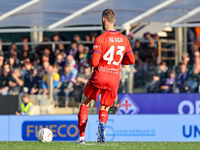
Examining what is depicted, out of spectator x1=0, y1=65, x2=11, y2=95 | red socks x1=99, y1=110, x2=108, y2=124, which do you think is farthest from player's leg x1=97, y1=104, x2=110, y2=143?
spectator x1=0, y1=65, x2=11, y2=95

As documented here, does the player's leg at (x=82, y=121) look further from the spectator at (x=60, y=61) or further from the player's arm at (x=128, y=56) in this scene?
the spectator at (x=60, y=61)

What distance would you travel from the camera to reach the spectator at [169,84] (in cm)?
1340

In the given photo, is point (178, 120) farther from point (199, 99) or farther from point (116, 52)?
point (116, 52)

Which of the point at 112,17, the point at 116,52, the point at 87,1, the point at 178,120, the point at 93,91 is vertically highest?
the point at 87,1

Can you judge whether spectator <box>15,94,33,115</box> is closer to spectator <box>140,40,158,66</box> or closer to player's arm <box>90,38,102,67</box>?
spectator <box>140,40,158,66</box>

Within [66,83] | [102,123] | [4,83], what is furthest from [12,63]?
[102,123]

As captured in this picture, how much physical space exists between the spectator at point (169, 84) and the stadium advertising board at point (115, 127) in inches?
43.4

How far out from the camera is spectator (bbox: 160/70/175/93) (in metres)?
13.4

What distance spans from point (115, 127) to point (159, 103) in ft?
5.48

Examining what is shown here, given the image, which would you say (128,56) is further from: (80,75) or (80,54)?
(80,54)

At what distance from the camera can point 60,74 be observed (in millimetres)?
13531

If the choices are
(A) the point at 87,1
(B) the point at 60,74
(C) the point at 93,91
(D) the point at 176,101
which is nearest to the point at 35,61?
(B) the point at 60,74

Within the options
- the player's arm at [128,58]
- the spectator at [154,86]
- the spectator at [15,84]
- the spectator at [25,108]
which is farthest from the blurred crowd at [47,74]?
the player's arm at [128,58]

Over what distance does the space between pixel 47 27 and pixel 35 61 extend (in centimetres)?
146
